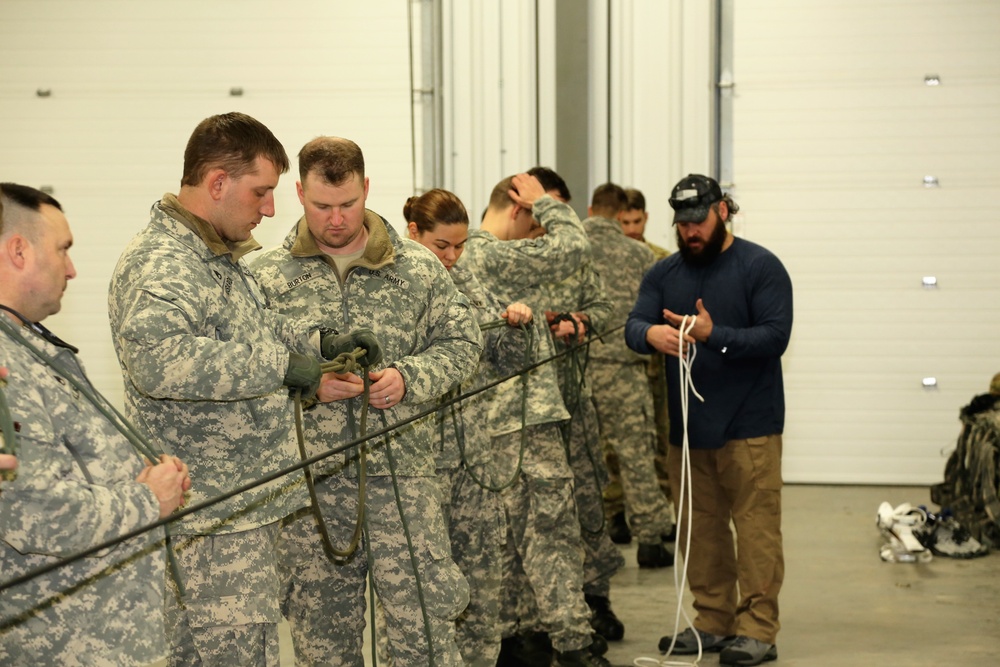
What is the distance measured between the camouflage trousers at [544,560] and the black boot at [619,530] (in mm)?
2244

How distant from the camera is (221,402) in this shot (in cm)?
283

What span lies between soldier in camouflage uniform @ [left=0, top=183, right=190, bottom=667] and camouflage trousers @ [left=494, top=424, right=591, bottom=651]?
2248 millimetres

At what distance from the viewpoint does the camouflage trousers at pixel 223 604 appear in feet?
9.16

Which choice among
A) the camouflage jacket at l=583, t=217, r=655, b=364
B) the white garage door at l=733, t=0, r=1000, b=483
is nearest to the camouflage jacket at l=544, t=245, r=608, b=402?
the camouflage jacket at l=583, t=217, r=655, b=364

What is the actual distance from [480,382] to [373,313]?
1.13m

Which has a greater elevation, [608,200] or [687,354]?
[608,200]

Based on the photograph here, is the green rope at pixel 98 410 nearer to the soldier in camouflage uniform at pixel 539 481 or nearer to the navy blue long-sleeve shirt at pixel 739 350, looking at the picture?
the soldier in camouflage uniform at pixel 539 481

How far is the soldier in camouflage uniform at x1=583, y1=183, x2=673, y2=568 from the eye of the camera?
6430 mm

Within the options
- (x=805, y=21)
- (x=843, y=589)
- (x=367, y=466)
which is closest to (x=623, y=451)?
(x=843, y=589)

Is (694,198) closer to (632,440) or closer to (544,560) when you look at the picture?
(544,560)

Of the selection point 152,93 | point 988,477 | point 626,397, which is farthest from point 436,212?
point 152,93

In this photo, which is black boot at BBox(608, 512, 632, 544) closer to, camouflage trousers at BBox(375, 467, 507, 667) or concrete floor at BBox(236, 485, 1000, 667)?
concrete floor at BBox(236, 485, 1000, 667)

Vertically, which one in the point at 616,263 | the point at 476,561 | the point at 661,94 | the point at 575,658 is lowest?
the point at 575,658

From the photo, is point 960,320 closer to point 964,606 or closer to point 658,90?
point 658,90
